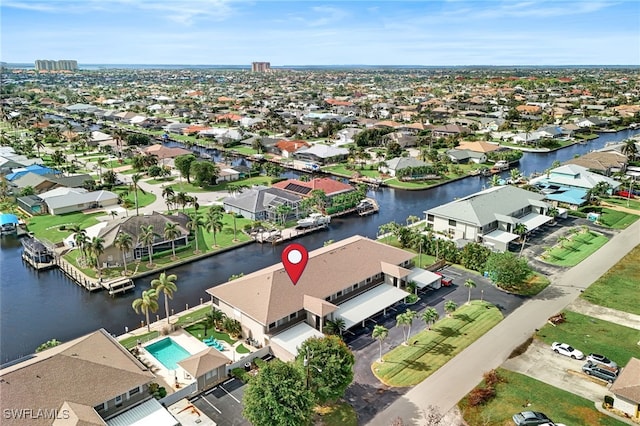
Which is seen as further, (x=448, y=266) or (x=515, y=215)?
(x=515, y=215)

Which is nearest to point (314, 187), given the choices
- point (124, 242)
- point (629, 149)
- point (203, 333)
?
point (124, 242)

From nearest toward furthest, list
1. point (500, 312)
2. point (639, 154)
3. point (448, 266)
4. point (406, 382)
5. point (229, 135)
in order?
1. point (406, 382)
2. point (500, 312)
3. point (448, 266)
4. point (639, 154)
5. point (229, 135)

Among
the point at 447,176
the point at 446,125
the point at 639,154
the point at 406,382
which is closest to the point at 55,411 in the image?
the point at 406,382

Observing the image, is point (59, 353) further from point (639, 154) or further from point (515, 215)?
point (639, 154)

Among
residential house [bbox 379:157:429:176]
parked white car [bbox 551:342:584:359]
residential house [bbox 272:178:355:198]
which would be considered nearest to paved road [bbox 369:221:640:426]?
parked white car [bbox 551:342:584:359]

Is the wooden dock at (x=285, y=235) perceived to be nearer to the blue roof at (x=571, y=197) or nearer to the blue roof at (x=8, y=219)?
the blue roof at (x=8, y=219)
